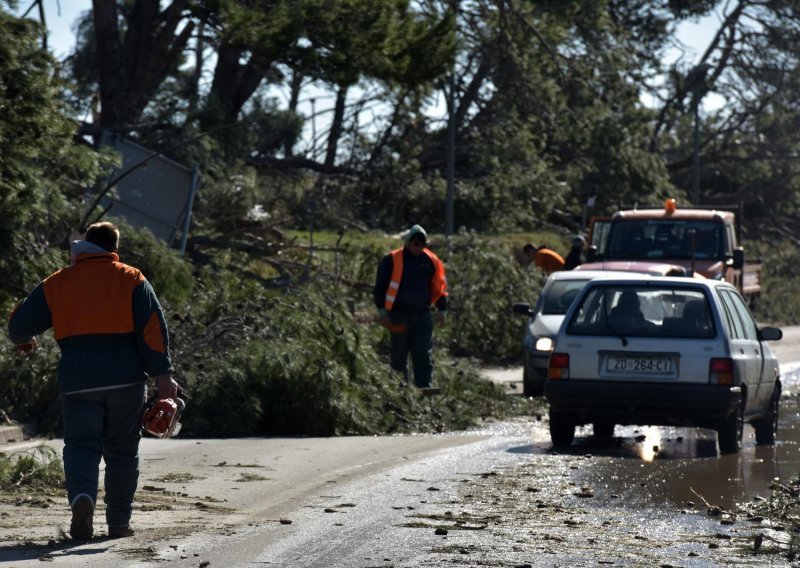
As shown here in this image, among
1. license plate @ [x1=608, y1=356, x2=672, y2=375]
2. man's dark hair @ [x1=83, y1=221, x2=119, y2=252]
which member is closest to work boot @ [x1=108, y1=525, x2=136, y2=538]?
man's dark hair @ [x1=83, y1=221, x2=119, y2=252]

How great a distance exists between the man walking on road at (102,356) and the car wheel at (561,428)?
5399 millimetres

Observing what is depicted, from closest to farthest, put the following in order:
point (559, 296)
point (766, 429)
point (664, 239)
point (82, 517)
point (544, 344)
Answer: point (82, 517)
point (766, 429)
point (544, 344)
point (559, 296)
point (664, 239)

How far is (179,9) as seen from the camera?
71.7ft

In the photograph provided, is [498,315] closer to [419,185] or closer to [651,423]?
[419,185]

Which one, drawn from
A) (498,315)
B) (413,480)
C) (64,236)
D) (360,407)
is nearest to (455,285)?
(498,315)

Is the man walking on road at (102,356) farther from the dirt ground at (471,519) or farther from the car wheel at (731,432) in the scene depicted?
the car wheel at (731,432)

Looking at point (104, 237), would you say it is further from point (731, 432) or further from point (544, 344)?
point (544, 344)

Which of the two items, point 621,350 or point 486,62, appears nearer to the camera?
point 621,350

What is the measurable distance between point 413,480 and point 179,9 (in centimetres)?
1294

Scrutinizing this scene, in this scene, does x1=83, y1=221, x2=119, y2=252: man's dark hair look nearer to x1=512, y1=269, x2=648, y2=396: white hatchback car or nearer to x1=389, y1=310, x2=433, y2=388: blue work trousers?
x1=389, y1=310, x2=433, y2=388: blue work trousers

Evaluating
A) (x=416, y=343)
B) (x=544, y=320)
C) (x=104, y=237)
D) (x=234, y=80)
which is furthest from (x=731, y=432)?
(x=234, y=80)

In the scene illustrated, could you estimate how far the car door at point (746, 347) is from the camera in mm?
12727

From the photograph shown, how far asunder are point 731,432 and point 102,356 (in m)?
6.40

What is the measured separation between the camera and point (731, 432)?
41.2ft
